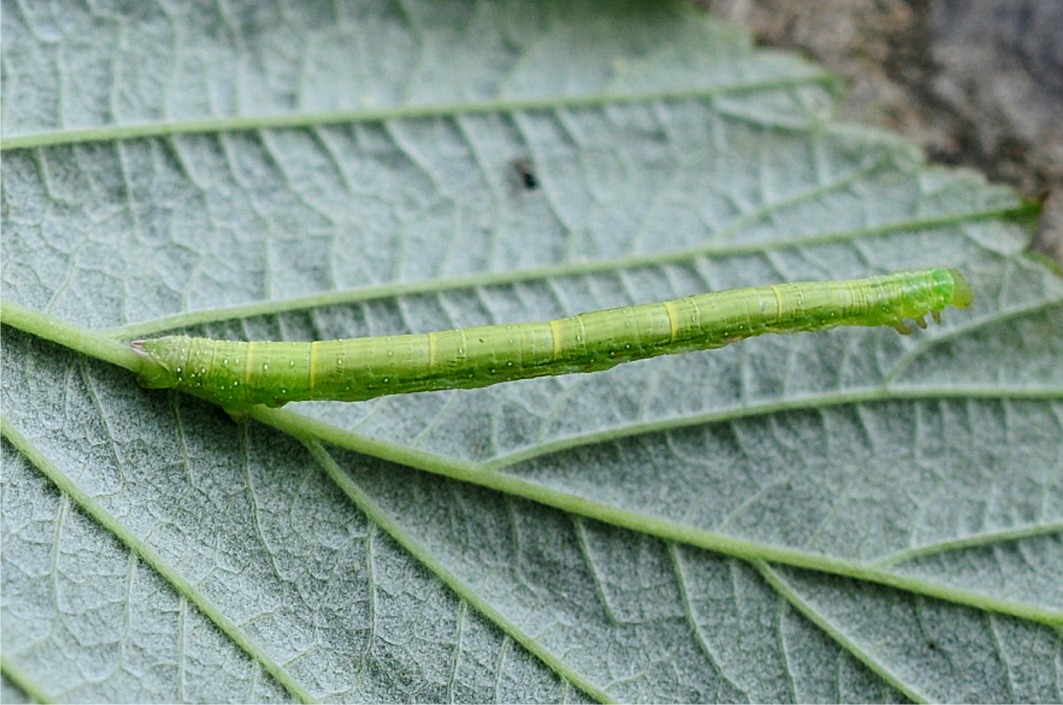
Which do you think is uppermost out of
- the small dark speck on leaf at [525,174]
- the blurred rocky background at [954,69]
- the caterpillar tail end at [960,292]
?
the small dark speck on leaf at [525,174]

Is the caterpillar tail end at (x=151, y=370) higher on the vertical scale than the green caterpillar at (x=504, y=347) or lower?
higher

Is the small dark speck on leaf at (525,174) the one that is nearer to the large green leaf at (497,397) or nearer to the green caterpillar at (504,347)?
the large green leaf at (497,397)

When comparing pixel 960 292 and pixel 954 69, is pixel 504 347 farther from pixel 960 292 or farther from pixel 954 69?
pixel 954 69

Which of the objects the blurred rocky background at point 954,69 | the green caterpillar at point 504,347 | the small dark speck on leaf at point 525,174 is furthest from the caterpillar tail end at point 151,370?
the blurred rocky background at point 954,69

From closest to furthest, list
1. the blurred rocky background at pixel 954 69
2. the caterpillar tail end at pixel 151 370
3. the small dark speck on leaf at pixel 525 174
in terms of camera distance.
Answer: the caterpillar tail end at pixel 151 370
the small dark speck on leaf at pixel 525 174
the blurred rocky background at pixel 954 69

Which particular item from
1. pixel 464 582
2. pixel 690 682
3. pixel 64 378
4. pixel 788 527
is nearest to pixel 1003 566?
pixel 788 527

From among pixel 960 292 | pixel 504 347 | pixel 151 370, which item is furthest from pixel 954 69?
pixel 151 370
